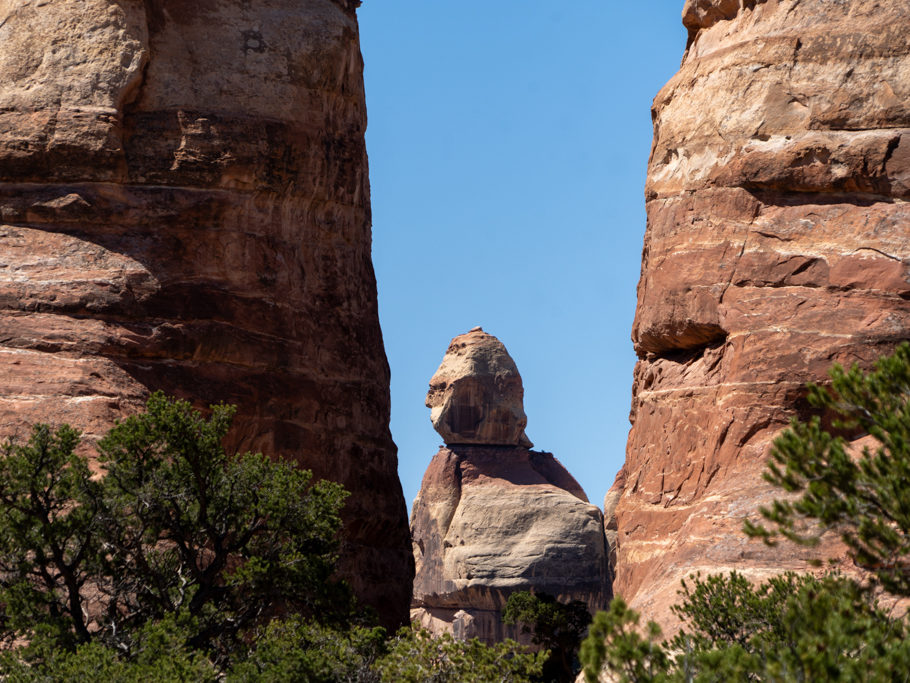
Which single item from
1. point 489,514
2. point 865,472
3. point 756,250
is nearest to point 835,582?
point 865,472

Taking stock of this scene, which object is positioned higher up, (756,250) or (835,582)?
(756,250)

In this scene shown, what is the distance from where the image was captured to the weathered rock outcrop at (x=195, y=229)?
115ft

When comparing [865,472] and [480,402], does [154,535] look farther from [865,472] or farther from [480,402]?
[480,402]

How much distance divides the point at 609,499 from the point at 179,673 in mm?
79236

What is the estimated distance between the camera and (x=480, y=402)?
336ft

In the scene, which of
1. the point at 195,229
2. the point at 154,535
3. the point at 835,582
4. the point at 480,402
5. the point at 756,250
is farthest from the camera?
the point at 480,402

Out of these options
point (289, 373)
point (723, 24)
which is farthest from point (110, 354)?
point (723, 24)

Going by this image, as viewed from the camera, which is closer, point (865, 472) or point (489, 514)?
point (865, 472)

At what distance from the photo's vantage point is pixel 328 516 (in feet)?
97.5

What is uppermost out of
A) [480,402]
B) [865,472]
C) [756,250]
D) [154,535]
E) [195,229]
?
[480,402]

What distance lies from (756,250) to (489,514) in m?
66.1

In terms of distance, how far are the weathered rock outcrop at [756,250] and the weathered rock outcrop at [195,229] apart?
8.50m

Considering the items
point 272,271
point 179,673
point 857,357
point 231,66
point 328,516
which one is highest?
point 231,66

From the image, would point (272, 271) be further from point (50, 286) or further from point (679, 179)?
point (679, 179)
